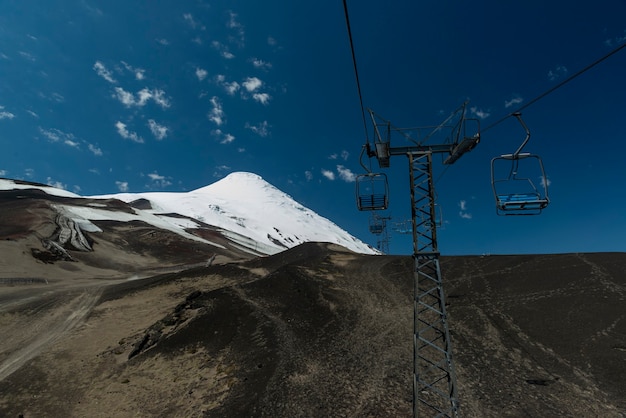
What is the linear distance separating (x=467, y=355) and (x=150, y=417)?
15.9 metres

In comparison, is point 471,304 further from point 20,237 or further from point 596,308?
point 20,237

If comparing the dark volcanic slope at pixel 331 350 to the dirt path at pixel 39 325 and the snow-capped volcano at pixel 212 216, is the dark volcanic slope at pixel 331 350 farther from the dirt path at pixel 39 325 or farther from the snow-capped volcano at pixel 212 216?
the snow-capped volcano at pixel 212 216

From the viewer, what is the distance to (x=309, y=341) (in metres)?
20.1

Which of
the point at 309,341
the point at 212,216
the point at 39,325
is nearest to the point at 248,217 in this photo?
the point at 212,216

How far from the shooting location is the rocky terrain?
14539mm

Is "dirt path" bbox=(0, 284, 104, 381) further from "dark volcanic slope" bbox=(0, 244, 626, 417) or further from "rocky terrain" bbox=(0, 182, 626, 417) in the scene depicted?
"dark volcanic slope" bbox=(0, 244, 626, 417)

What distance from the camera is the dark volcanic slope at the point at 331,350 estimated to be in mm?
14422

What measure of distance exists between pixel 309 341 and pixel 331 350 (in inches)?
64.6

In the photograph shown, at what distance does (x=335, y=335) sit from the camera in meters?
21.0

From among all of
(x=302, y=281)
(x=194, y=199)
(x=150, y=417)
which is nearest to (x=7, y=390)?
(x=150, y=417)

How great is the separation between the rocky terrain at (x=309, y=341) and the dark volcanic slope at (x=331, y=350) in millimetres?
94

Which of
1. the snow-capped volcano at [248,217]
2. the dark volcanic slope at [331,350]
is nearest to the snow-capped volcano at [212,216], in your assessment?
the snow-capped volcano at [248,217]

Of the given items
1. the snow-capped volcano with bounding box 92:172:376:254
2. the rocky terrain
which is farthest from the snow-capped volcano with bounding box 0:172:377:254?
the rocky terrain

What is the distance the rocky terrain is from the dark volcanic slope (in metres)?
0.09
